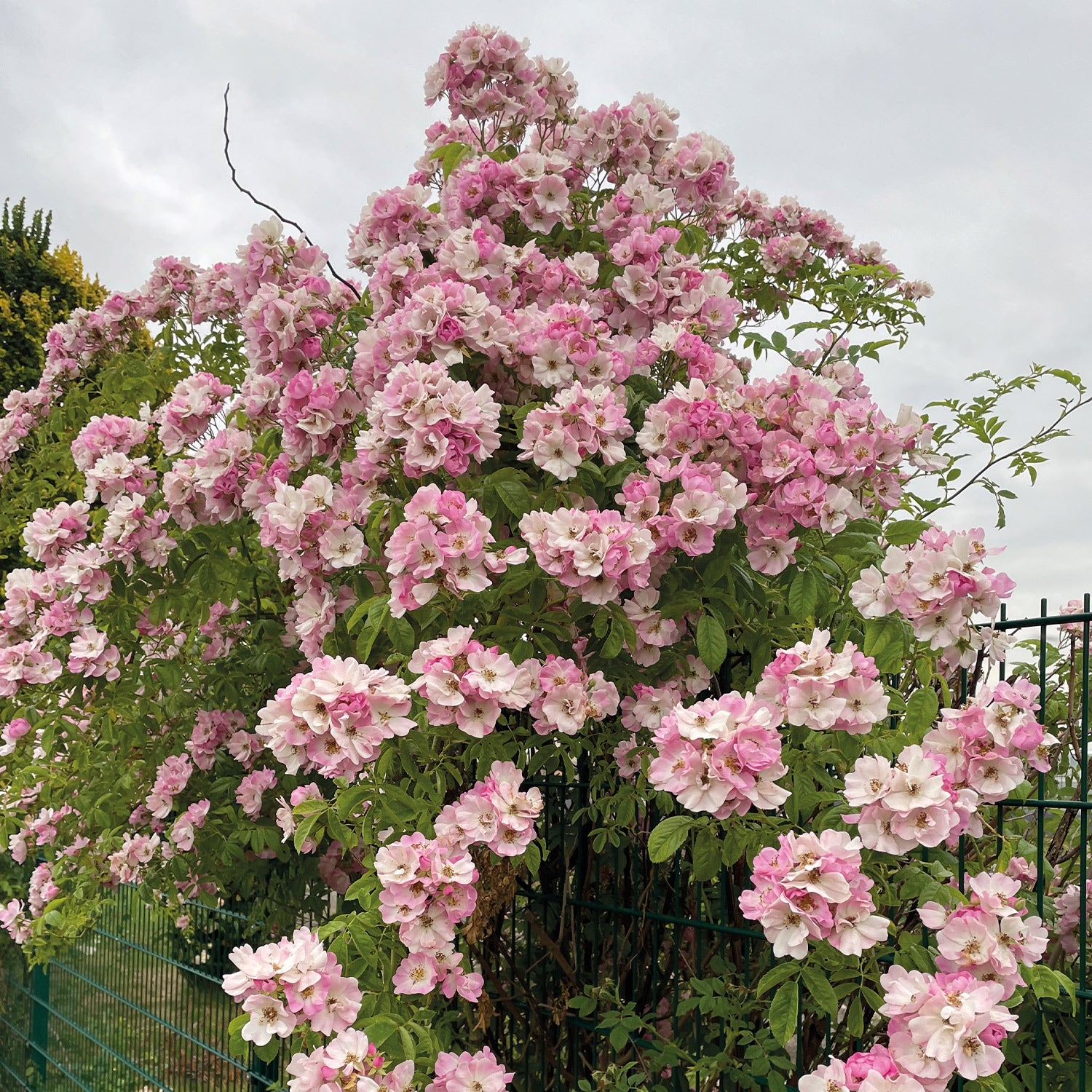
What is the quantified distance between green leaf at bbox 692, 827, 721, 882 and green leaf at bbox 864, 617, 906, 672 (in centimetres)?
39

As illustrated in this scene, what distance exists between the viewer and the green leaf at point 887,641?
1.62 metres

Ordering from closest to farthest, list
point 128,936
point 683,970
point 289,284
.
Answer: point 683,970, point 289,284, point 128,936

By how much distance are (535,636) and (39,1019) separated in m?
4.94

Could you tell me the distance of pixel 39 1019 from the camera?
5.28 metres

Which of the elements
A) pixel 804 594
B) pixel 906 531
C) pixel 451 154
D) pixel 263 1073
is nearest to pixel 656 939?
pixel 804 594

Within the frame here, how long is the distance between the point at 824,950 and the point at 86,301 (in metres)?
9.48

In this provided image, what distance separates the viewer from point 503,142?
2838 mm

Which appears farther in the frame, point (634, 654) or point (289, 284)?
point (289, 284)

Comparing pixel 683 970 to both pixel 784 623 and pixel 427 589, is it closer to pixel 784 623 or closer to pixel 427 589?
pixel 784 623

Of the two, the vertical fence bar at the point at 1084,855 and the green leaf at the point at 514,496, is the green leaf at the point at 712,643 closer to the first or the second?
the green leaf at the point at 514,496

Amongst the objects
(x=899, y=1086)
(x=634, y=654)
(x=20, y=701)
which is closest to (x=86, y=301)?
(x=20, y=701)

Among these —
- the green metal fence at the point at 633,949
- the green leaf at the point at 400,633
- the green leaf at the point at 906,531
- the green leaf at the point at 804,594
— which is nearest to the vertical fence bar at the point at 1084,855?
the green metal fence at the point at 633,949

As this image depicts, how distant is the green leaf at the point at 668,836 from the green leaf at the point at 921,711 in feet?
1.24

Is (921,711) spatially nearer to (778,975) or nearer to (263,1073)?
(778,975)
